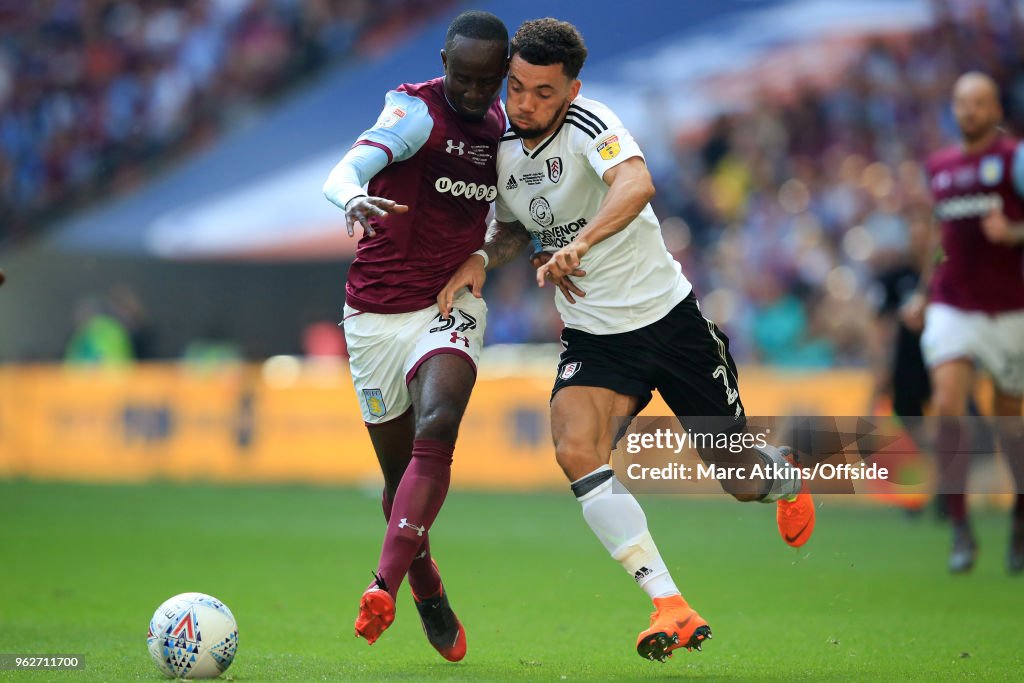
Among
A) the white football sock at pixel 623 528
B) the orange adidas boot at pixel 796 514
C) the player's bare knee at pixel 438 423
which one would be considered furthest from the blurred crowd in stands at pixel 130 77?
the white football sock at pixel 623 528

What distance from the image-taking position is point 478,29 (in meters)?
5.78

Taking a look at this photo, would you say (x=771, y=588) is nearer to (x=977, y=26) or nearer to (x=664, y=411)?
(x=664, y=411)

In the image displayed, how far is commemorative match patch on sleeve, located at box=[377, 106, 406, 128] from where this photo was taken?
19.4ft

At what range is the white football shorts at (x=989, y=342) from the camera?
9250mm

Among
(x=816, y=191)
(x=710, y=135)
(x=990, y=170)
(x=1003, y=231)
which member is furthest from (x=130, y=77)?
(x=1003, y=231)

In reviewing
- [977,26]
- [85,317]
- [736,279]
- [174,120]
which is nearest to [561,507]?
[736,279]

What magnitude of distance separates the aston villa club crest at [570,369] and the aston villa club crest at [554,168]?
81 cm

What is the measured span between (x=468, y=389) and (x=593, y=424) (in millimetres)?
569

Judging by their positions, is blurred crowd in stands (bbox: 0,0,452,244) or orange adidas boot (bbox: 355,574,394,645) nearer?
orange adidas boot (bbox: 355,574,394,645)

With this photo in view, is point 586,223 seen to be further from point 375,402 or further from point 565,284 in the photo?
point 375,402

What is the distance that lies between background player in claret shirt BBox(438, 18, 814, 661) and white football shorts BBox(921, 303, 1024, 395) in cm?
333

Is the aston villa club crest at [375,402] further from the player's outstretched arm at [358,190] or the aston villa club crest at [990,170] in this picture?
the aston villa club crest at [990,170]

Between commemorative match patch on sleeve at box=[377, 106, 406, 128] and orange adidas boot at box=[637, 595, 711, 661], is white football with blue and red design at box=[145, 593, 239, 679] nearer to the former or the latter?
orange adidas boot at box=[637, 595, 711, 661]

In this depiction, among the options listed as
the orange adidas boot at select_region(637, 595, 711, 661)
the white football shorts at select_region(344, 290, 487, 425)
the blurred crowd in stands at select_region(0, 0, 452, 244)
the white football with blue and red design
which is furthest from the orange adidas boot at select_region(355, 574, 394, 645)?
the blurred crowd in stands at select_region(0, 0, 452, 244)
